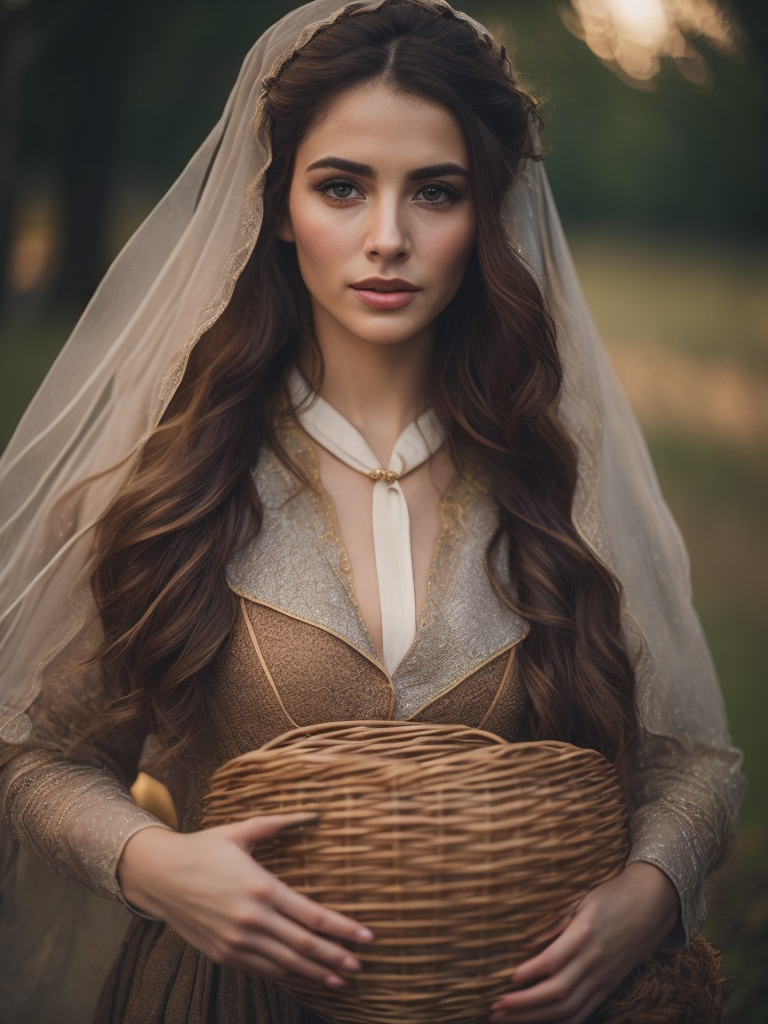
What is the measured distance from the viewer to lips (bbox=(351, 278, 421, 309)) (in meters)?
1.49

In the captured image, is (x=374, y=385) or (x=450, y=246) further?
(x=374, y=385)

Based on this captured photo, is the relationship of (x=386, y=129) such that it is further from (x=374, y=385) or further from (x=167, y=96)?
(x=167, y=96)

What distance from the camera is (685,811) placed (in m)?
1.55

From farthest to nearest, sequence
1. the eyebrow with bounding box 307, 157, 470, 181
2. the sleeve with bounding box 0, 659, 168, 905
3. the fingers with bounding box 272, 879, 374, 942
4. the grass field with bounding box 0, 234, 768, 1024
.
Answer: the grass field with bounding box 0, 234, 768, 1024 < the eyebrow with bounding box 307, 157, 470, 181 < the sleeve with bounding box 0, 659, 168, 905 < the fingers with bounding box 272, 879, 374, 942

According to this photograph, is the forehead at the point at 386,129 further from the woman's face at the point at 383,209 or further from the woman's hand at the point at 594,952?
the woman's hand at the point at 594,952

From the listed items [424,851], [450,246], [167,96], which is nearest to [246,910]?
[424,851]

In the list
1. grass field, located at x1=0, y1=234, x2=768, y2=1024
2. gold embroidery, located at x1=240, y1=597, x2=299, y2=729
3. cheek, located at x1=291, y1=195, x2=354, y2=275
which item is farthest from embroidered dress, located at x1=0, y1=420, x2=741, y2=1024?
grass field, located at x1=0, y1=234, x2=768, y2=1024

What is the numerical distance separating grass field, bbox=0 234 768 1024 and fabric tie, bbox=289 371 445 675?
1.73 meters

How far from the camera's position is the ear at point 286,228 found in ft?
5.33

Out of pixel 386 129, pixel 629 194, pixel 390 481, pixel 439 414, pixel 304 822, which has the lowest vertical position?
pixel 304 822

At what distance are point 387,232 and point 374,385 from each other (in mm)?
315

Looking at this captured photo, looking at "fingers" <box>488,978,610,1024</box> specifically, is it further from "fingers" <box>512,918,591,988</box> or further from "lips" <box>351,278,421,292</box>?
"lips" <box>351,278,421,292</box>

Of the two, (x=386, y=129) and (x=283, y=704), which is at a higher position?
(x=386, y=129)

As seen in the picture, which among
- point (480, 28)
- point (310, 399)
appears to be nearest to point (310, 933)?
point (310, 399)
